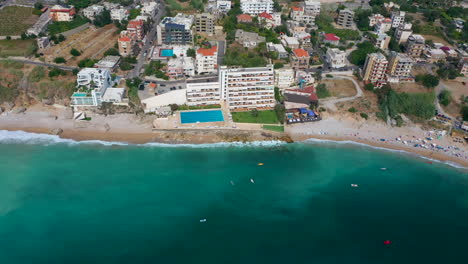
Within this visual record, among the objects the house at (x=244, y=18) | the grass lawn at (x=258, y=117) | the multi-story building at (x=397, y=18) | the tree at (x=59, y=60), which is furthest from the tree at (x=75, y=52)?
the multi-story building at (x=397, y=18)

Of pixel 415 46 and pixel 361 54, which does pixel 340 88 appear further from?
pixel 415 46

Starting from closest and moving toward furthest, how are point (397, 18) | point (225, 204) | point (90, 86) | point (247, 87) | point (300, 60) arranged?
point (225, 204)
point (90, 86)
point (247, 87)
point (300, 60)
point (397, 18)

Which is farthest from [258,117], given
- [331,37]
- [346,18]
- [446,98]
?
[346,18]

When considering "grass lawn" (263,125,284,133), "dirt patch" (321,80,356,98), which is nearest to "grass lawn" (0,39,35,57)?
"grass lawn" (263,125,284,133)

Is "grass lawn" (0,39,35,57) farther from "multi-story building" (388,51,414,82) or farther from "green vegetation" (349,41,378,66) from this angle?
"multi-story building" (388,51,414,82)

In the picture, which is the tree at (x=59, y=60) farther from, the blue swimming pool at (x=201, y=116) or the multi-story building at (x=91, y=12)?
the blue swimming pool at (x=201, y=116)

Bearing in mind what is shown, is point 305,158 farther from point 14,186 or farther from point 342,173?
point 14,186

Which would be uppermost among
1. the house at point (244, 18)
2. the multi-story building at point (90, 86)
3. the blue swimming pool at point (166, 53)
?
the house at point (244, 18)
